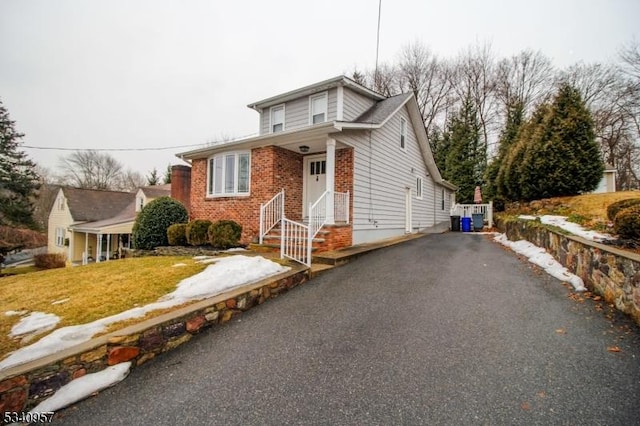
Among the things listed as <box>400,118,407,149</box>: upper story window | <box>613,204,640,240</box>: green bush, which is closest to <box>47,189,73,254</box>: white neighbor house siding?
<box>400,118,407,149</box>: upper story window

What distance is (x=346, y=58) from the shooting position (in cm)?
2648

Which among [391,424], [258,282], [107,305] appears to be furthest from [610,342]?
Answer: [107,305]

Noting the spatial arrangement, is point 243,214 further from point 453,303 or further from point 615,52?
point 615,52

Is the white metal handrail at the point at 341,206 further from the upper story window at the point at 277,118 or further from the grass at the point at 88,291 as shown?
the upper story window at the point at 277,118

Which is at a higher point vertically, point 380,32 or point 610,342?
point 380,32

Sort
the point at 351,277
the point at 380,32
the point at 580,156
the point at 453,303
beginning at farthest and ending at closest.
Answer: the point at 380,32 → the point at 580,156 → the point at 351,277 → the point at 453,303

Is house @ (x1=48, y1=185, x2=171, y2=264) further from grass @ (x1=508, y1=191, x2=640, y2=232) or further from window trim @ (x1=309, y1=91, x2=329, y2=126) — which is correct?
grass @ (x1=508, y1=191, x2=640, y2=232)

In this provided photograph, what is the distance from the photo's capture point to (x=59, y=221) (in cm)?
2153

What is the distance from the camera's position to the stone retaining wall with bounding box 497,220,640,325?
335cm

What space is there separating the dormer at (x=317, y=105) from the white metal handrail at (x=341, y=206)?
112 inches

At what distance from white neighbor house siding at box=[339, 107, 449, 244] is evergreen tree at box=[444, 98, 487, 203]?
30.2 ft

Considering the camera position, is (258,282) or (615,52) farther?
(615,52)

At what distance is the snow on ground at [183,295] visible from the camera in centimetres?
243

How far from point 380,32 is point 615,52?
17.4m
